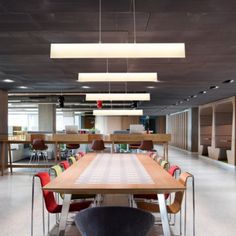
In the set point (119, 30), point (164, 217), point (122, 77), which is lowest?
point (164, 217)

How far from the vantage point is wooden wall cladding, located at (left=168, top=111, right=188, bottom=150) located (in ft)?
59.8

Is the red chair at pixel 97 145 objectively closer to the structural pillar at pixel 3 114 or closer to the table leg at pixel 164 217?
the structural pillar at pixel 3 114

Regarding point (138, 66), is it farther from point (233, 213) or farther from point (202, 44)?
point (233, 213)

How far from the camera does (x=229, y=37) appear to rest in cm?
421

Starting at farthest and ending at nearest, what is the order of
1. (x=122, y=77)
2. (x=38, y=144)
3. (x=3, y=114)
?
(x=3, y=114), (x=38, y=144), (x=122, y=77)

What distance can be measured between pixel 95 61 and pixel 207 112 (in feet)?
34.7

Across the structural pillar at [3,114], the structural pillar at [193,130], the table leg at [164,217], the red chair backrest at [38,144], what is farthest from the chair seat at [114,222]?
the structural pillar at [193,130]

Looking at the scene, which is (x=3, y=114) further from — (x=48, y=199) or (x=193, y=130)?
(x=193, y=130)

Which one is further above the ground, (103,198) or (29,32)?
(29,32)

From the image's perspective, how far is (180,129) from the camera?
64.6 ft

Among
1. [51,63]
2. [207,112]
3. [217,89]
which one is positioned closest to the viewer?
[51,63]

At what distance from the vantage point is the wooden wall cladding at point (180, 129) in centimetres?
1823

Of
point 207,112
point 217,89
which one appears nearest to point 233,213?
point 217,89

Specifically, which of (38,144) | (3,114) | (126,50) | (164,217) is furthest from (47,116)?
(164,217)
